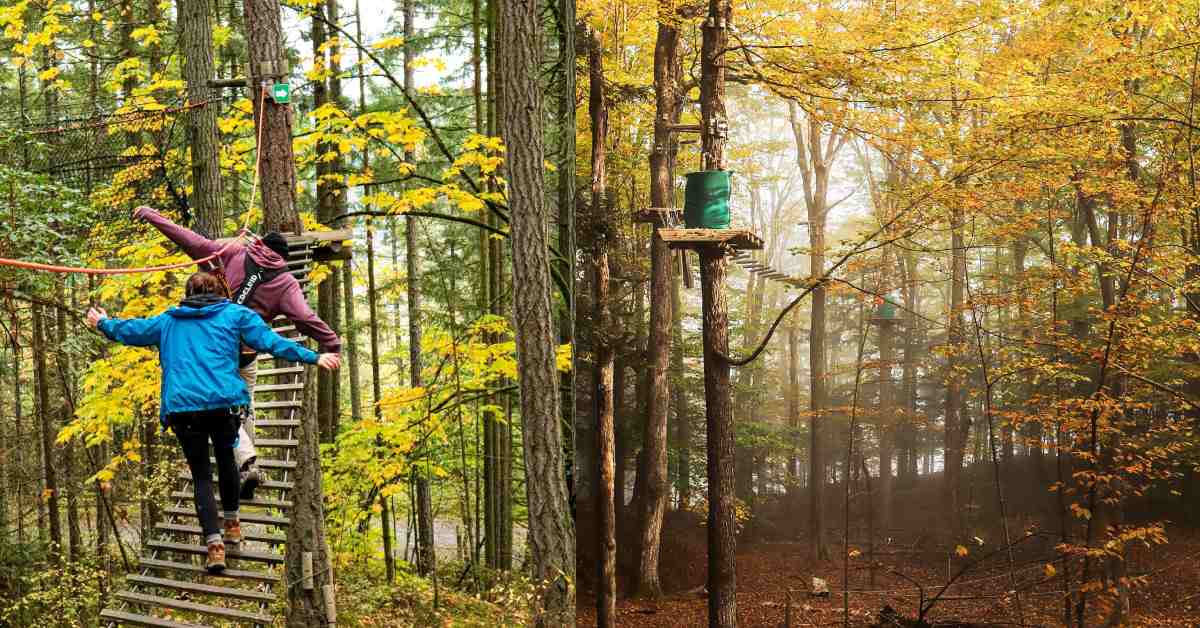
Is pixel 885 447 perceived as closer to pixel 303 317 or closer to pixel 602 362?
pixel 602 362

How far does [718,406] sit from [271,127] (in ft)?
18.2

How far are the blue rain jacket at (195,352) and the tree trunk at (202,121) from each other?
11.6ft

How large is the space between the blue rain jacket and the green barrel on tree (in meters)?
5.48

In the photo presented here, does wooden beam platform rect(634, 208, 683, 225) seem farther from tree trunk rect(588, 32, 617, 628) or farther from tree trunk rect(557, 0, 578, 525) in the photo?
tree trunk rect(557, 0, 578, 525)

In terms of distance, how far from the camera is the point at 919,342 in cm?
2538

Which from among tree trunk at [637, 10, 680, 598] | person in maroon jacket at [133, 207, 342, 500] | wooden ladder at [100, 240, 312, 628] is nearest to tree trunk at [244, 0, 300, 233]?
wooden ladder at [100, 240, 312, 628]

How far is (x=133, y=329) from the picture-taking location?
426 cm

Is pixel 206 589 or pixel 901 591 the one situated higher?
pixel 206 589

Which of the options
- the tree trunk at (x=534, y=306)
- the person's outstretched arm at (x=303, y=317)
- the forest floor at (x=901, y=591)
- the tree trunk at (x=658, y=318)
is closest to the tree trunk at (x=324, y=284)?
the tree trunk at (x=534, y=306)

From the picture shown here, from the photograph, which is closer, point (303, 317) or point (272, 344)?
point (272, 344)

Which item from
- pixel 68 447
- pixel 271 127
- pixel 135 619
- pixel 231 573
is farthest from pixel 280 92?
pixel 68 447

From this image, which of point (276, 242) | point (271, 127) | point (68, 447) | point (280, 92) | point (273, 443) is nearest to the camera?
point (276, 242)

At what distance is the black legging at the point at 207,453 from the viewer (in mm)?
4359

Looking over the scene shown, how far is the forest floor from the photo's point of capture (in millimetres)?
13250
